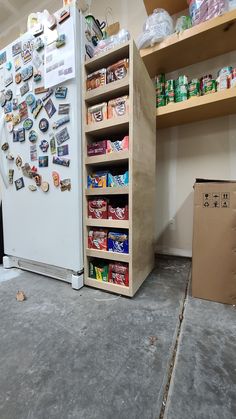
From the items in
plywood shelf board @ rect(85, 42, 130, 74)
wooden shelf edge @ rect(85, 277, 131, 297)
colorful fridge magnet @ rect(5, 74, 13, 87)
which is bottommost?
wooden shelf edge @ rect(85, 277, 131, 297)

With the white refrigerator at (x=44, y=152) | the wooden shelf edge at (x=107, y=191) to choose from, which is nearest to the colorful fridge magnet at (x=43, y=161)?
the white refrigerator at (x=44, y=152)

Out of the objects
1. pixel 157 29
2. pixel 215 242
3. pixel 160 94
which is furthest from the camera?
pixel 160 94

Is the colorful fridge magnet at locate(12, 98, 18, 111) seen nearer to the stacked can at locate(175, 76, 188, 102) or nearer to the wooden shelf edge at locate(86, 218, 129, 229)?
the wooden shelf edge at locate(86, 218, 129, 229)

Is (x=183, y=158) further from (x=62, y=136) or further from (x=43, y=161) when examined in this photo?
(x=43, y=161)

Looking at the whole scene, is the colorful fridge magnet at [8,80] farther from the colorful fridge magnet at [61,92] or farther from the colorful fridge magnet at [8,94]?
the colorful fridge magnet at [61,92]

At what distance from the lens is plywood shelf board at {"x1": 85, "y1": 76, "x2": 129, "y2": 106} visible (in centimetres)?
→ 100

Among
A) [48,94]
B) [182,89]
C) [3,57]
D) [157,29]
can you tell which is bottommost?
[48,94]

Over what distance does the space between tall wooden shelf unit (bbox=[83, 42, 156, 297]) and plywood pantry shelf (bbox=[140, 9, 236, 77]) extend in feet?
1.07

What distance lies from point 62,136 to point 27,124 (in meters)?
0.32

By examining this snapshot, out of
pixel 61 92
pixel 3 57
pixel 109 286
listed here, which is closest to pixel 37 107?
pixel 61 92

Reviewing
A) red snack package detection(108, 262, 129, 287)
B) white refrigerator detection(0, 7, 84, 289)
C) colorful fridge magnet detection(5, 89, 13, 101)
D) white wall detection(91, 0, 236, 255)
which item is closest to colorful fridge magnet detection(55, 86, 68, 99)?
white refrigerator detection(0, 7, 84, 289)

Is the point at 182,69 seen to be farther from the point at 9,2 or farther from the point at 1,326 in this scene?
the point at 9,2

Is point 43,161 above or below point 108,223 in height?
above

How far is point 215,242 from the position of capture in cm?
96
